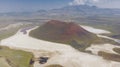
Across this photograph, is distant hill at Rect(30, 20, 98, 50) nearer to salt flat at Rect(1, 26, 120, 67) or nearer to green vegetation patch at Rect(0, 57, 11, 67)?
salt flat at Rect(1, 26, 120, 67)

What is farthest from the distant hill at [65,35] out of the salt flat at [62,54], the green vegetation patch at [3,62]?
the green vegetation patch at [3,62]

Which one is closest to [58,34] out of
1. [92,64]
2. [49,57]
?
[49,57]

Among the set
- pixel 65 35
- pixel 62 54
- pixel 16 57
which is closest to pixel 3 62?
pixel 16 57

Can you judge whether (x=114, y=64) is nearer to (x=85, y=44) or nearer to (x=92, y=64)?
(x=92, y=64)

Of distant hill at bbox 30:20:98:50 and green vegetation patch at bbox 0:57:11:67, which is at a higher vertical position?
green vegetation patch at bbox 0:57:11:67

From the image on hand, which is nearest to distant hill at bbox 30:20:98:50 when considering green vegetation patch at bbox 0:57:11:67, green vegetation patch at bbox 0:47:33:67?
green vegetation patch at bbox 0:47:33:67

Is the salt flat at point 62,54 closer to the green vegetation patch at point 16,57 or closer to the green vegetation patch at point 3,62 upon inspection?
the green vegetation patch at point 16,57

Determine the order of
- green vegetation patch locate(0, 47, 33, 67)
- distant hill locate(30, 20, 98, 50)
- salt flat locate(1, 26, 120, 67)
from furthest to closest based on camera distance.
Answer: distant hill locate(30, 20, 98, 50)
salt flat locate(1, 26, 120, 67)
green vegetation patch locate(0, 47, 33, 67)
